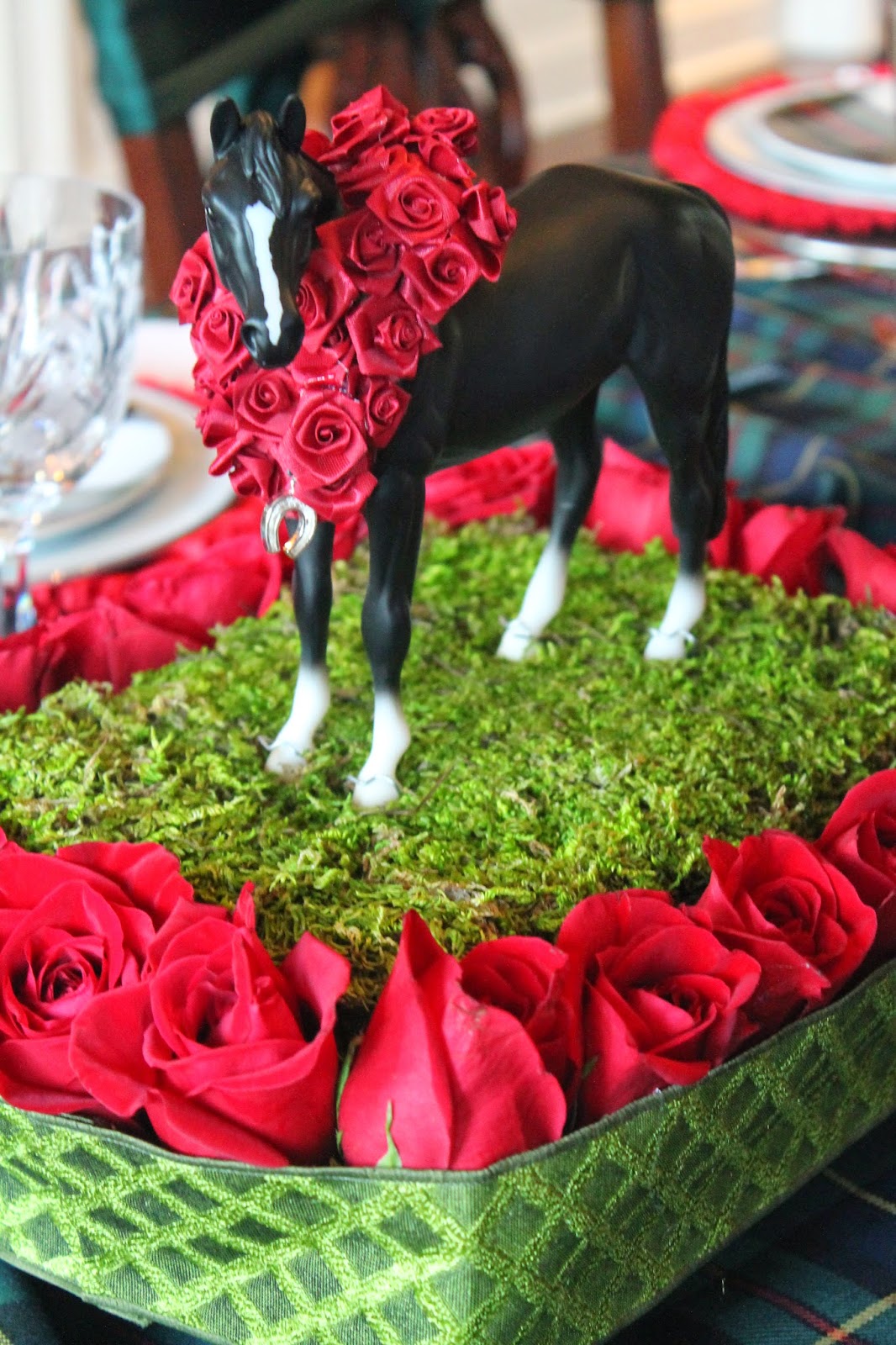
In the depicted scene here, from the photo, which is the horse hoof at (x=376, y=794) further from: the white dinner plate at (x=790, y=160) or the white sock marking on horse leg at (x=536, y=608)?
the white dinner plate at (x=790, y=160)

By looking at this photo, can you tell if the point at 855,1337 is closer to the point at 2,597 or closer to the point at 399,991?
the point at 399,991

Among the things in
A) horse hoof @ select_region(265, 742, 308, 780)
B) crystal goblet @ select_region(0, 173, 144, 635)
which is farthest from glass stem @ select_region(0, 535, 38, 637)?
horse hoof @ select_region(265, 742, 308, 780)

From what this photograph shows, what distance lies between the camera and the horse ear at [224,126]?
43 centimetres

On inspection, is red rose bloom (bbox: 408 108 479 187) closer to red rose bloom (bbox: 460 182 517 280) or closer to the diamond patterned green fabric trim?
red rose bloom (bbox: 460 182 517 280)

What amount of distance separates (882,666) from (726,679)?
0.07 m

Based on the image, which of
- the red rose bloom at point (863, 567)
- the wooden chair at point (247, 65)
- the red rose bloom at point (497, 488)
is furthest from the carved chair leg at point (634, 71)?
the red rose bloom at point (863, 567)

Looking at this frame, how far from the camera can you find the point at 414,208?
1.54 feet

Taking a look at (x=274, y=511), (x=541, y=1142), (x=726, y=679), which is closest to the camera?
(x=541, y=1142)

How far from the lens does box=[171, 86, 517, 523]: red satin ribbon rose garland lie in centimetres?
47

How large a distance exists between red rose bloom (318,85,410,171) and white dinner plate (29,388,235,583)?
0.97 feet

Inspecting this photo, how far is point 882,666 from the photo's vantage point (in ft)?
2.09

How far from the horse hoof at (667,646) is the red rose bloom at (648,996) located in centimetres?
20

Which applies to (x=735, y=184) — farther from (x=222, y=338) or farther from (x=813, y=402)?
(x=222, y=338)

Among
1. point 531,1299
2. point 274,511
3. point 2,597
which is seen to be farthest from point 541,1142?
point 2,597
